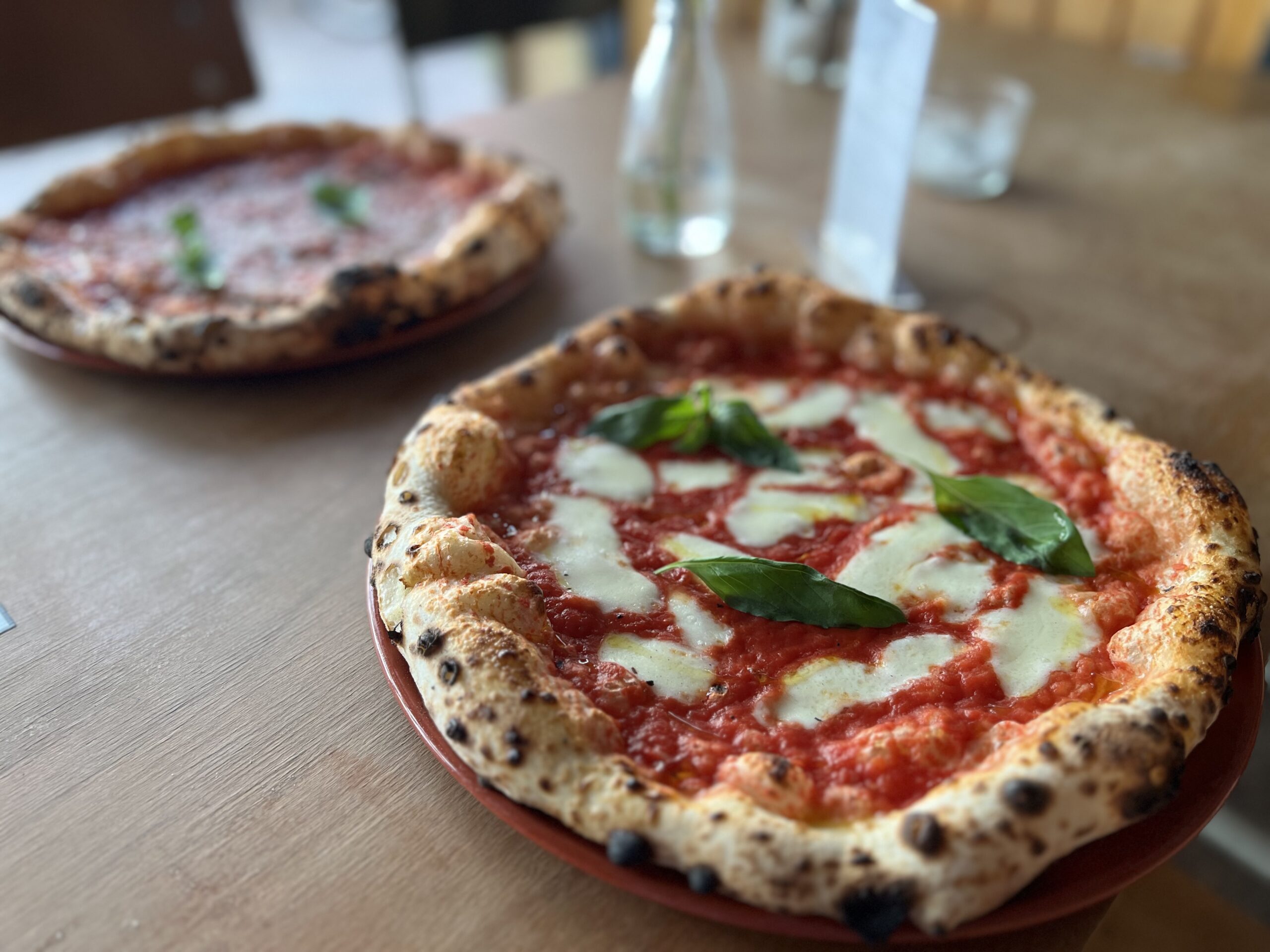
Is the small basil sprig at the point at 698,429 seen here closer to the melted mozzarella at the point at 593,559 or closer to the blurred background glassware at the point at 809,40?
the melted mozzarella at the point at 593,559

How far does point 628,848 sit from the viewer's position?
1060 millimetres

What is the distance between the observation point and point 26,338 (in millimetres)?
2051

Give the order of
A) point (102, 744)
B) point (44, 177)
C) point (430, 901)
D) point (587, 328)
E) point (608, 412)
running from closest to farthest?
point (430, 901) → point (102, 744) → point (608, 412) → point (587, 328) → point (44, 177)

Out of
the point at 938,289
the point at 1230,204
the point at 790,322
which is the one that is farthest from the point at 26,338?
the point at 1230,204

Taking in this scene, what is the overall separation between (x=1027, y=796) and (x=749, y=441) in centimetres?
77

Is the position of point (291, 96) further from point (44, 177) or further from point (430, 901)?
point (430, 901)

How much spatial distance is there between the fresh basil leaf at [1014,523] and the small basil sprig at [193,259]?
159 centimetres

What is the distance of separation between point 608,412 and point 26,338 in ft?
4.01

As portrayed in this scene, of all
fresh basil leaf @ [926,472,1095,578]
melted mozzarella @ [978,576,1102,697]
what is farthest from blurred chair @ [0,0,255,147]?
melted mozzarella @ [978,576,1102,697]

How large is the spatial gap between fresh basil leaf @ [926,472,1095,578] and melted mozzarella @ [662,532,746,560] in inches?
13.0

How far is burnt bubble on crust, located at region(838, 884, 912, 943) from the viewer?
1015mm

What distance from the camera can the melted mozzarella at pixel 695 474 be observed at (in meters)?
1.66

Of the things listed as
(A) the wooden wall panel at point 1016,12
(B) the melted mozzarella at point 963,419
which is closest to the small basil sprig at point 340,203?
(B) the melted mozzarella at point 963,419

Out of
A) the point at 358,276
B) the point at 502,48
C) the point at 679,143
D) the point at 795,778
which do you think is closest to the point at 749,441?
the point at 795,778
